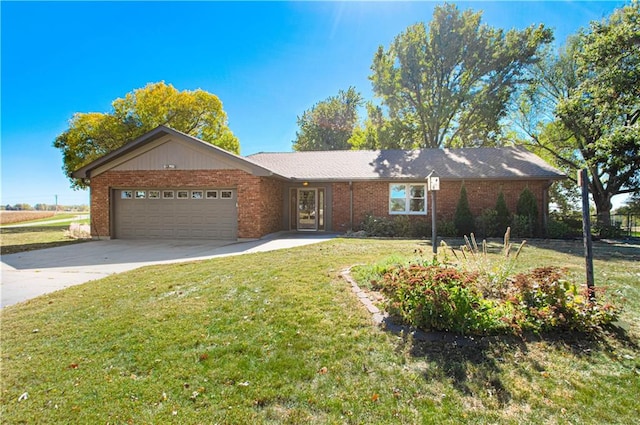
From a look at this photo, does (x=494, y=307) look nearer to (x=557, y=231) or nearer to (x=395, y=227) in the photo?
(x=395, y=227)

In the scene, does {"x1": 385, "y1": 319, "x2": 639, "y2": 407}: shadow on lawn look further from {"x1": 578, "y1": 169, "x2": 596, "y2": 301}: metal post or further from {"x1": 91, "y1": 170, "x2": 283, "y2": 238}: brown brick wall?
{"x1": 91, "y1": 170, "x2": 283, "y2": 238}: brown brick wall

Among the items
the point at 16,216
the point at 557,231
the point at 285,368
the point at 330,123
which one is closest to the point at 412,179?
the point at 557,231

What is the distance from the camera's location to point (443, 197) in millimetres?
14039

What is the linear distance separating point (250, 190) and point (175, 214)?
3.47 m

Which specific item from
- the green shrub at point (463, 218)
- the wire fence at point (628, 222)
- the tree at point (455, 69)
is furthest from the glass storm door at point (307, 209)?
the wire fence at point (628, 222)

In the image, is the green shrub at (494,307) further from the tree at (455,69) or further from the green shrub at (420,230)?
the tree at (455,69)

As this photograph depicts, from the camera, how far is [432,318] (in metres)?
3.36

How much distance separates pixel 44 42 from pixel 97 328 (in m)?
12.9

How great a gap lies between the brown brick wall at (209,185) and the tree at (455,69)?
47.2 feet

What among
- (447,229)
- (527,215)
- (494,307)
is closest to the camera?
(494,307)

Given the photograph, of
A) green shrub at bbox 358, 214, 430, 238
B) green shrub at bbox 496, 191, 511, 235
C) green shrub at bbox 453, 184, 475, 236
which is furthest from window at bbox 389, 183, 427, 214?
green shrub at bbox 496, 191, 511, 235

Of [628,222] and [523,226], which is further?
[628,222]

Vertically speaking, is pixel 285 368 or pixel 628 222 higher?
pixel 628 222

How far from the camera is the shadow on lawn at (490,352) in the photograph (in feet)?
8.49
